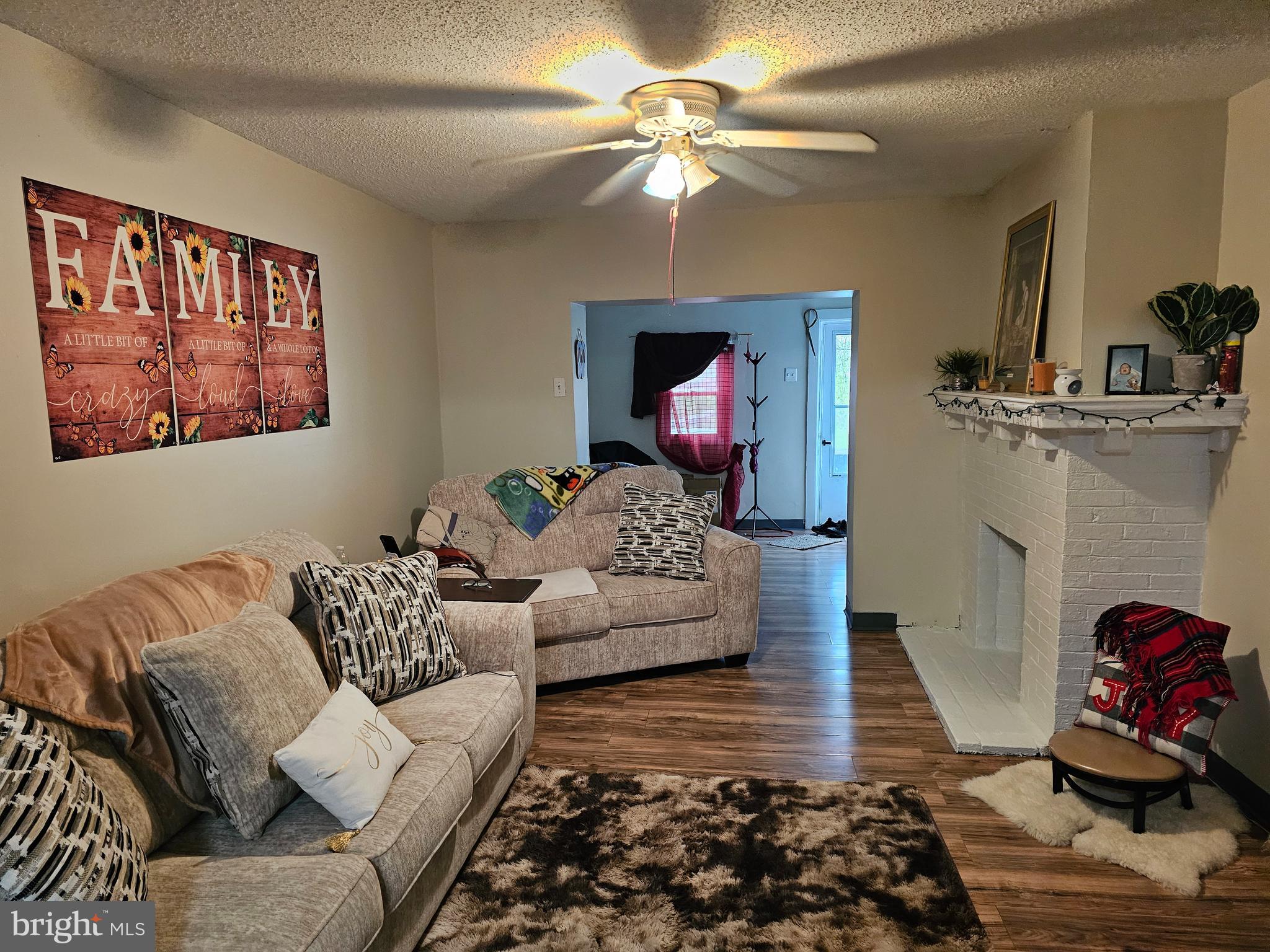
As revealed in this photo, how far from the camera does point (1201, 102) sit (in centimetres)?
280

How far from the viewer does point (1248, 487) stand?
2.66m

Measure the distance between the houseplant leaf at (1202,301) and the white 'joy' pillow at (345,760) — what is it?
9.75 feet

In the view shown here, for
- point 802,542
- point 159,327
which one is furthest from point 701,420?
point 159,327

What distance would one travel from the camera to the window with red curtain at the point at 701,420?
23.9 ft

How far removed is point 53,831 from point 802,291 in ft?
12.9

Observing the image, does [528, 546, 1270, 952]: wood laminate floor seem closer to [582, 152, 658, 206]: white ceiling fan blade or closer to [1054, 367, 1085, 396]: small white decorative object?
[1054, 367, 1085, 396]: small white decorative object

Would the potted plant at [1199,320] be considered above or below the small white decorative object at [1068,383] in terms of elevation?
above

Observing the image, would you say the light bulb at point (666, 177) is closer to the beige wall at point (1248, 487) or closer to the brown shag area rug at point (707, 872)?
the beige wall at point (1248, 487)

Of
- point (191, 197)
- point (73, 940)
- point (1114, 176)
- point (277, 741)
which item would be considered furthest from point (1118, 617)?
point (191, 197)

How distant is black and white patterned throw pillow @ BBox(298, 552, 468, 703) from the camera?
2428mm

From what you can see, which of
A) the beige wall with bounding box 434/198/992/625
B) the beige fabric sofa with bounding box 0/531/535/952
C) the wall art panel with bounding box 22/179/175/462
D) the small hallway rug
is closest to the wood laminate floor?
the beige wall with bounding box 434/198/992/625

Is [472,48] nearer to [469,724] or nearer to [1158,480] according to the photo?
[469,724]

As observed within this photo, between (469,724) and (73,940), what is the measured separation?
3.59 feet

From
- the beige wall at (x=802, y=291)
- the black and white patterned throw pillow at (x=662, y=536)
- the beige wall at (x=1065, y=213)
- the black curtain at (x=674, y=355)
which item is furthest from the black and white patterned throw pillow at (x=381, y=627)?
the black curtain at (x=674, y=355)
